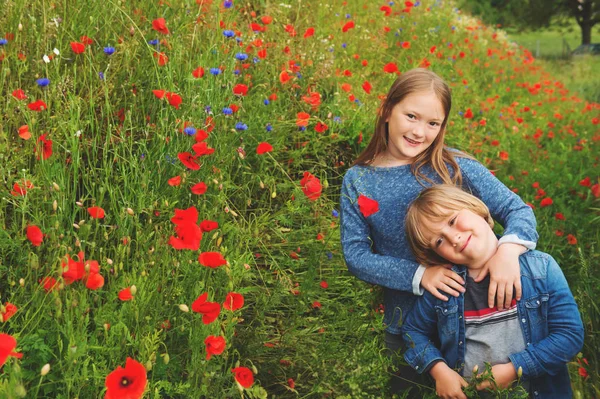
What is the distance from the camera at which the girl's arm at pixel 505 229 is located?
1.97 m

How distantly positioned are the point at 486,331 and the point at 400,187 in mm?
602

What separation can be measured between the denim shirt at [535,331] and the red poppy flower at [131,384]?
90cm

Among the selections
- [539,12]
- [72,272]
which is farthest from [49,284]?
[539,12]

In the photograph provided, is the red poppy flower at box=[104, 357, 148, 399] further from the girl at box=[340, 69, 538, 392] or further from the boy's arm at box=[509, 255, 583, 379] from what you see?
the boy's arm at box=[509, 255, 583, 379]

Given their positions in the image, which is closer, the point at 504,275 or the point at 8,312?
the point at 8,312

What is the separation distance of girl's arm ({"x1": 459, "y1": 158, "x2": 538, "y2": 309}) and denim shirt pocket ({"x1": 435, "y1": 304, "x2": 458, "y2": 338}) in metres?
0.11

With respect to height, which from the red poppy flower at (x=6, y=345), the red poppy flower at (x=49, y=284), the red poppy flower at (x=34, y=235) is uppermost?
the red poppy flower at (x=6, y=345)

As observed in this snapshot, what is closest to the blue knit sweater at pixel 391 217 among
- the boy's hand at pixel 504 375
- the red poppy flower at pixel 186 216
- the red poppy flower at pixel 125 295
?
the boy's hand at pixel 504 375

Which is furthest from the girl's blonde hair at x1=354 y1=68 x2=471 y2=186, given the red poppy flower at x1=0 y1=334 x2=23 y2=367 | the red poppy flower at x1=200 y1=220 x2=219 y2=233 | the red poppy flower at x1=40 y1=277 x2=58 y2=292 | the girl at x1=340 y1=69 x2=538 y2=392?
the red poppy flower at x1=0 y1=334 x2=23 y2=367

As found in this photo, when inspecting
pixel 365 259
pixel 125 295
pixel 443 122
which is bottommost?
pixel 365 259

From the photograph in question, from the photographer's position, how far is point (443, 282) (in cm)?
204

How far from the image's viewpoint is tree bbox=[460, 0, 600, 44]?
23.0 metres

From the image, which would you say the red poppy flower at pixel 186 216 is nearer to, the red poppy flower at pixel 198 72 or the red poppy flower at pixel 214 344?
the red poppy flower at pixel 214 344

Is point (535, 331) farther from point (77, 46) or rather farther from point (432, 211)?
point (77, 46)
